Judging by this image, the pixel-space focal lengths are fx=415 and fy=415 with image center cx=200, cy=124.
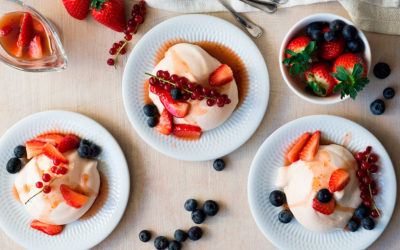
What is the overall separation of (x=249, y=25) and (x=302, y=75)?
28cm

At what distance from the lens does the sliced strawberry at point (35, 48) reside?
158 centimetres

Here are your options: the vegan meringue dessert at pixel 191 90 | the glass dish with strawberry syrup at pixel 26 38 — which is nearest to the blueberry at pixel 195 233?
the vegan meringue dessert at pixel 191 90

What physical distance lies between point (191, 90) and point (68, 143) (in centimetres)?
54

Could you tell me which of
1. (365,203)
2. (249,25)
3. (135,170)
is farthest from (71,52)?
(365,203)

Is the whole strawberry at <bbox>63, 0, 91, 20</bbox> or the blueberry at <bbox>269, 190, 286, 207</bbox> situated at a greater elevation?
the whole strawberry at <bbox>63, 0, 91, 20</bbox>

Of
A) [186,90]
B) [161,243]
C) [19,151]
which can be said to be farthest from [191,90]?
[19,151]

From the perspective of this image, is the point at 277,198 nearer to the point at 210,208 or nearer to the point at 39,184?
the point at 210,208

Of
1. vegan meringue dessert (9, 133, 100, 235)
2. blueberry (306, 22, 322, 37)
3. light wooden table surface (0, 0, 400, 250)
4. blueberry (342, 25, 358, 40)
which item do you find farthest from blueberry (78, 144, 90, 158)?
blueberry (342, 25, 358, 40)

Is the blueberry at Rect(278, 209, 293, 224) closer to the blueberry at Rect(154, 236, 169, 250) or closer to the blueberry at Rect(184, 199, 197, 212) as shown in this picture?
the blueberry at Rect(184, 199, 197, 212)

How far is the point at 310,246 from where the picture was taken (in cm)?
162

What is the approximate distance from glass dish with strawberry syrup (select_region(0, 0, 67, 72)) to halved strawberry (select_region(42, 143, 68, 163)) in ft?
0.99

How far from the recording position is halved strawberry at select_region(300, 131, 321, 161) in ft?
5.11

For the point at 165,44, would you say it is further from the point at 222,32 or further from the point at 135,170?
the point at 135,170

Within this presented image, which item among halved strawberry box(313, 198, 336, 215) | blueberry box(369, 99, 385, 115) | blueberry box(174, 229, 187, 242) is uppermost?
blueberry box(369, 99, 385, 115)
